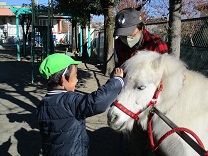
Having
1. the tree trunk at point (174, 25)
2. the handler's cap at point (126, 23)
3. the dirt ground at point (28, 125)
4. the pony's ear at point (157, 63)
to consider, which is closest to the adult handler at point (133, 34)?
the handler's cap at point (126, 23)

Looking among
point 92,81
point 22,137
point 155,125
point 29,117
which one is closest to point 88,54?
point 92,81

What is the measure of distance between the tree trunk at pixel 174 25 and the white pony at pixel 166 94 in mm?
1807

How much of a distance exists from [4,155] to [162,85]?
269 cm

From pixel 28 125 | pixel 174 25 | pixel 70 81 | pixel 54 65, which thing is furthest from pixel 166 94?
pixel 28 125

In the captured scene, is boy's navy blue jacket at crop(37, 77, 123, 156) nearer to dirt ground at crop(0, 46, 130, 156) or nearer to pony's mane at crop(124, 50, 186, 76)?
pony's mane at crop(124, 50, 186, 76)

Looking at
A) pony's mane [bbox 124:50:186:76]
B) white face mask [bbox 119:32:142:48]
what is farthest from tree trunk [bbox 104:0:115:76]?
pony's mane [bbox 124:50:186:76]

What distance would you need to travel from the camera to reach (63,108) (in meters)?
2.02

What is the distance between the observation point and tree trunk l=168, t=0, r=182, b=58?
380 cm

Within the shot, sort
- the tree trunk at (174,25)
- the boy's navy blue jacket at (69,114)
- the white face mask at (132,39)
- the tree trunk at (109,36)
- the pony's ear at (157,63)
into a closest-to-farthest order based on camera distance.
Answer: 1. the boy's navy blue jacket at (69,114)
2. the pony's ear at (157,63)
3. the white face mask at (132,39)
4. the tree trunk at (174,25)
5. the tree trunk at (109,36)

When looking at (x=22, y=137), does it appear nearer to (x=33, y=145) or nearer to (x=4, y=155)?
(x=33, y=145)

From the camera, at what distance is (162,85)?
7.12 feet

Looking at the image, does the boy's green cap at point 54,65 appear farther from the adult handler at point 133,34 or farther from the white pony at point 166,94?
the adult handler at point 133,34

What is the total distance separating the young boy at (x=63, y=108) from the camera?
6.47ft

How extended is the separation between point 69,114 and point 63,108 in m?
0.07
